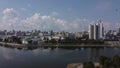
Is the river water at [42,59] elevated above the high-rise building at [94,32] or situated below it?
below

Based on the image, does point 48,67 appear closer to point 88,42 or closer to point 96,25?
point 88,42

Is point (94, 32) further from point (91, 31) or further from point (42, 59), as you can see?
point (42, 59)

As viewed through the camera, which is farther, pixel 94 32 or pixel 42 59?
pixel 94 32

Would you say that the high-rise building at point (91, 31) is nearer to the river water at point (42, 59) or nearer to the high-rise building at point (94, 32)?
the high-rise building at point (94, 32)

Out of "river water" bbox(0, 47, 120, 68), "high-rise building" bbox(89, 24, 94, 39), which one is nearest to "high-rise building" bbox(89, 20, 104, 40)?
"high-rise building" bbox(89, 24, 94, 39)

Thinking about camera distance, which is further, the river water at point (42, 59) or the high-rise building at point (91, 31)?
the high-rise building at point (91, 31)

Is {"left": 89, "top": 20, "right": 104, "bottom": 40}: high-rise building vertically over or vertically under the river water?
over

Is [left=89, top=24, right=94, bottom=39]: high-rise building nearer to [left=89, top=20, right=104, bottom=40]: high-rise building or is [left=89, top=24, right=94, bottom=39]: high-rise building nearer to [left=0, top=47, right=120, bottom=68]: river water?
[left=89, top=20, right=104, bottom=40]: high-rise building

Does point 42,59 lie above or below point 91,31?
below

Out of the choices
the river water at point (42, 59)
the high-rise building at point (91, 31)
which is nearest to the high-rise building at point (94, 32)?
the high-rise building at point (91, 31)

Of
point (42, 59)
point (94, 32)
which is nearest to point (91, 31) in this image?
point (94, 32)

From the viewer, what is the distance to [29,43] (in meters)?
29.6

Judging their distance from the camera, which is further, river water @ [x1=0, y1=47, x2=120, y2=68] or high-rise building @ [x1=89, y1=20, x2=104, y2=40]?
high-rise building @ [x1=89, y1=20, x2=104, y2=40]

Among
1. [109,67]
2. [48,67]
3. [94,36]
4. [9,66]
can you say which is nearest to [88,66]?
[109,67]
